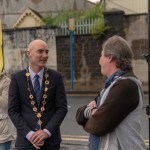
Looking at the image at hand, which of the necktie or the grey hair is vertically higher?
the grey hair

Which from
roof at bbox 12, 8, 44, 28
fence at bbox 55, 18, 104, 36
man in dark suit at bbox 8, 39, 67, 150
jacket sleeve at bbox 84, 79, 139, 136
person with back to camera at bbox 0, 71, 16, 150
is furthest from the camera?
roof at bbox 12, 8, 44, 28

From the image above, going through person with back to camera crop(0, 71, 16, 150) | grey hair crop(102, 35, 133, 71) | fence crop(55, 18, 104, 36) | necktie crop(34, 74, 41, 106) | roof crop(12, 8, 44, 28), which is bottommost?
person with back to camera crop(0, 71, 16, 150)

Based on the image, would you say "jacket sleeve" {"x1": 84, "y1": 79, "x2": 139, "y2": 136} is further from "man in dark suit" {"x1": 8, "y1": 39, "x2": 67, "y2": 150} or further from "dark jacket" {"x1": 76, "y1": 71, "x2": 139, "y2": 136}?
"man in dark suit" {"x1": 8, "y1": 39, "x2": 67, "y2": 150}

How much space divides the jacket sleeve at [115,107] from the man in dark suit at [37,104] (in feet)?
2.85

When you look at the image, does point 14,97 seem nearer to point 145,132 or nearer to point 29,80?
point 29,80

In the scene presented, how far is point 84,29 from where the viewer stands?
727 inches

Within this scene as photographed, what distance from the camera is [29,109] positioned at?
12.7 feet

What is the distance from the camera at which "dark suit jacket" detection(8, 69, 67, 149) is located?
3838 millimetres

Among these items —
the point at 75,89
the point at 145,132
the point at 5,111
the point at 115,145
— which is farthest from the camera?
the point at 75,89

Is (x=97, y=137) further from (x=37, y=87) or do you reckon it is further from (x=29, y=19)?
(x=29, y=19)

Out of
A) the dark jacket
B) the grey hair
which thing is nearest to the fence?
the grey hair

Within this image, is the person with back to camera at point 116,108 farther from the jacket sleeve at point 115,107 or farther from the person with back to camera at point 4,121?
the person with back to camera at point 4,121

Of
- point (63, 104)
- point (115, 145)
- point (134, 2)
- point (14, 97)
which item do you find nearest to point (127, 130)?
point (115, 145)

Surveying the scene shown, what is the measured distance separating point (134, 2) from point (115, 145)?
1820 cm
